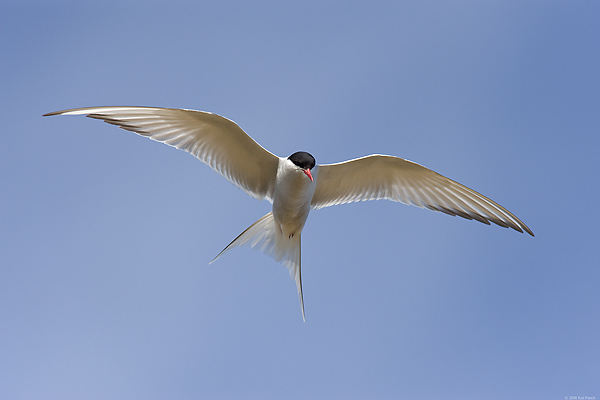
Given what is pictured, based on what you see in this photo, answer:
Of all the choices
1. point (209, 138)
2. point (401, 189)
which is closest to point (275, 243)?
point (209, 138)

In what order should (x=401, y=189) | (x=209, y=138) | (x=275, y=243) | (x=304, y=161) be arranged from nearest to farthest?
1. (x=304, y=161)
2. (x=209, y=138)
3. (x=275, y=243)
4. (x=401, y=189)

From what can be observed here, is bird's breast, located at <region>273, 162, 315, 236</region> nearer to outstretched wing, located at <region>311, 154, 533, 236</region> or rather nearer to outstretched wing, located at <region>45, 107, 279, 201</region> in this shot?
outstretched wing, located at <region>45, 107, 279, 201</region>

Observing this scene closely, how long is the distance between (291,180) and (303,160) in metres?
0.24

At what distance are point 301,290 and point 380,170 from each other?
1.61 meters

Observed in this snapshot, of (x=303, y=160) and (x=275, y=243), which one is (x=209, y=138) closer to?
(x=303, y=160)

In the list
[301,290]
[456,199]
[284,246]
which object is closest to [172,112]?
[284,246]

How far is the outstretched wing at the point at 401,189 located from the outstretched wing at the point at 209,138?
68 centimetres

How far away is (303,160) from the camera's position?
4891 mm

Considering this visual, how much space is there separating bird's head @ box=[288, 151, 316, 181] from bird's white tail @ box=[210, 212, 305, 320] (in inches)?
32.5

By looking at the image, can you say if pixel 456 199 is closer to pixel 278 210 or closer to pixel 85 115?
pixel 278 210

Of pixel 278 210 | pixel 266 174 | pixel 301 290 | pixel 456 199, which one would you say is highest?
pixel 456 199

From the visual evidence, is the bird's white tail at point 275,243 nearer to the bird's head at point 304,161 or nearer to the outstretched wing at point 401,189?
the outstretched wing at point 401,189

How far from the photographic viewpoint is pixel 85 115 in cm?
416

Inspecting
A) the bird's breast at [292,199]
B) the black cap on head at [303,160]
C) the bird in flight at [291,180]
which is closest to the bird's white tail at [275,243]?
the bird in flight at [291,180]
